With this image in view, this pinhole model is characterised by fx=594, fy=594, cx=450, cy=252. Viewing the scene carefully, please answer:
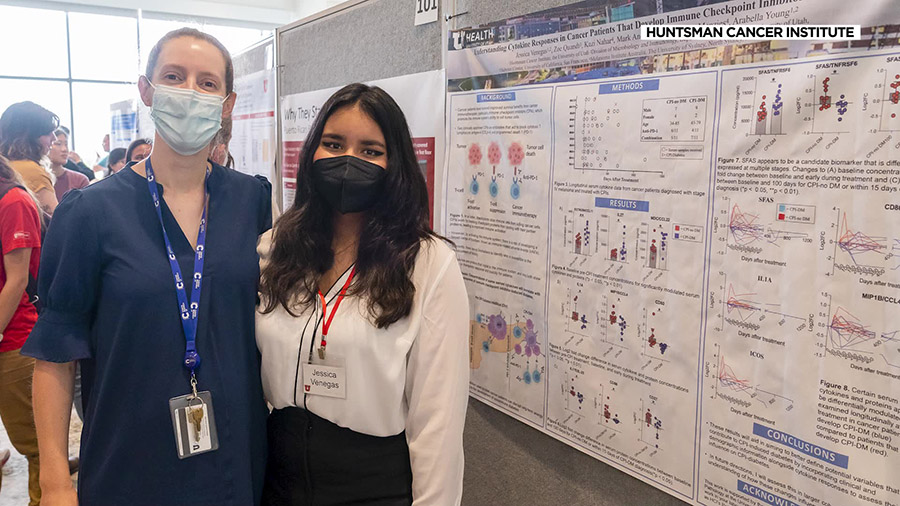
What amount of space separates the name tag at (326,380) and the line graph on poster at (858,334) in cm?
74

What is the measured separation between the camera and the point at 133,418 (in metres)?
1.00

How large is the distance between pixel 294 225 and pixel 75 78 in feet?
23.9

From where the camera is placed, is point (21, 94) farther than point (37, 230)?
Yes

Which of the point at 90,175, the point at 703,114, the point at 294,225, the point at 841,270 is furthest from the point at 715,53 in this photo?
the point at 90,175

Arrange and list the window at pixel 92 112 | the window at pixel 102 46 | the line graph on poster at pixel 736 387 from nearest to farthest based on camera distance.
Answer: the line graph on poster at pixel 736 387 < the window at pixel 102 46 < the window at pixel 92 112

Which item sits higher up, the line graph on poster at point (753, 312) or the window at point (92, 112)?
the window at point (92, 112)

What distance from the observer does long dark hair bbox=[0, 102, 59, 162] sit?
2400 millimetres

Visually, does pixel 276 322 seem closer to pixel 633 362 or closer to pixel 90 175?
→ pixel 633 362

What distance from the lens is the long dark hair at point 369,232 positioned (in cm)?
106

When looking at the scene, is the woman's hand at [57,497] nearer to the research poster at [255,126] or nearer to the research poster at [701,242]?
the research poster at [701,242]

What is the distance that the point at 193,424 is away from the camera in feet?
3.33

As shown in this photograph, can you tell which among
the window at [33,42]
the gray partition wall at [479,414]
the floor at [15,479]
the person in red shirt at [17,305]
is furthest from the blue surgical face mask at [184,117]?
the window at [33,42]

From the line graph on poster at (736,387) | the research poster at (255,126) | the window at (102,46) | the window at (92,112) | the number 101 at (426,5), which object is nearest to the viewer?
the line graph on poster at (736,387)

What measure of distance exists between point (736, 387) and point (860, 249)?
0.28 metres
